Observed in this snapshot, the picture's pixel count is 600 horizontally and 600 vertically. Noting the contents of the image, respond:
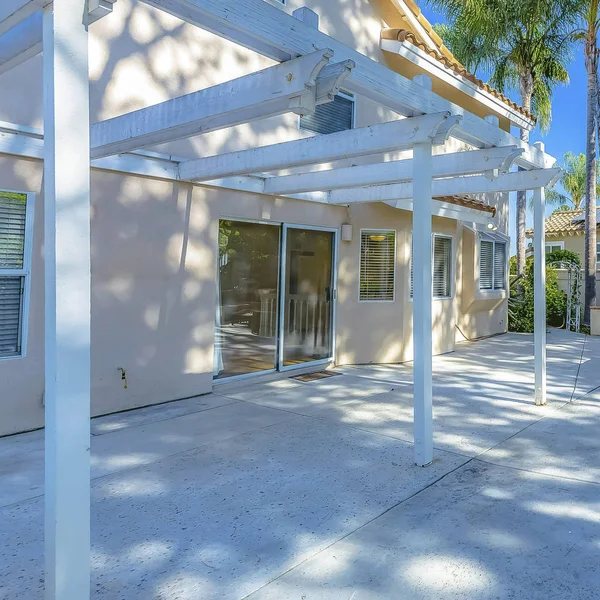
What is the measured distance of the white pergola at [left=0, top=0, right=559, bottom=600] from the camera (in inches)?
89.6

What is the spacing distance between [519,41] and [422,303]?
51.1 feet

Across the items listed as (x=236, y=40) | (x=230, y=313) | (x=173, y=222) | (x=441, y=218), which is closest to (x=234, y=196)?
(x=173, y=222)

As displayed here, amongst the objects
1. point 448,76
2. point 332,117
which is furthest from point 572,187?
point 332,117

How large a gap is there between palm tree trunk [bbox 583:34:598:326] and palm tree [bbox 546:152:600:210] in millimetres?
28138

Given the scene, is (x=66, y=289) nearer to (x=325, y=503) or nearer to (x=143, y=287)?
(x=325, y=503)

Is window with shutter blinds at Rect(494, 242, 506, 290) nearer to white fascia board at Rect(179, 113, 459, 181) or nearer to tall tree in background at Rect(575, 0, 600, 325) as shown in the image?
tall tree in background at Rect(575, 0, 600, 325)

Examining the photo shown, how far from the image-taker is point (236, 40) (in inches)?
120

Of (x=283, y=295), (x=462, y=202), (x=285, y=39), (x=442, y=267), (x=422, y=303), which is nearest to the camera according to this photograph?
(x=285, y=39)

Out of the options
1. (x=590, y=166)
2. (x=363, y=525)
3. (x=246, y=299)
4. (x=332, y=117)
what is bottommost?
(x=363, y=525)

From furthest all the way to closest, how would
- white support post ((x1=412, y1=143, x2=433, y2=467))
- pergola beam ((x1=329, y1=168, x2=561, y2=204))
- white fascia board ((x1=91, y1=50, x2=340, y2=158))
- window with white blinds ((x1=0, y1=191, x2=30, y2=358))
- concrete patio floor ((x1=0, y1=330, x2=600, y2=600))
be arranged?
pergola beam ((x1=329, y1=168, x2=561, y2=204)), window with white blinds ((x1=0, y1=191, x2=30, y2=358)), white support post ((x1=412, y1=143, x2=433, y2=467)), white fascia board ((x1=91, y1=50, x2=340, y2=158)), concrete patio floor ((x1=0, y1=330, x2=600, y2=600))

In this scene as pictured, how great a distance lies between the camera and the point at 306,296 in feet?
28.1

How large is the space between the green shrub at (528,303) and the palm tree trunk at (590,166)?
2.50 ft

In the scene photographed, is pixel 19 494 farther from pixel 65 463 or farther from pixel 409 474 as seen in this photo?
pixel 409 474

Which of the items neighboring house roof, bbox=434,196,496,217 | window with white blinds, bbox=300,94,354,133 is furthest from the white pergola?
neighboring house roof, bbox=434,196,496,217
